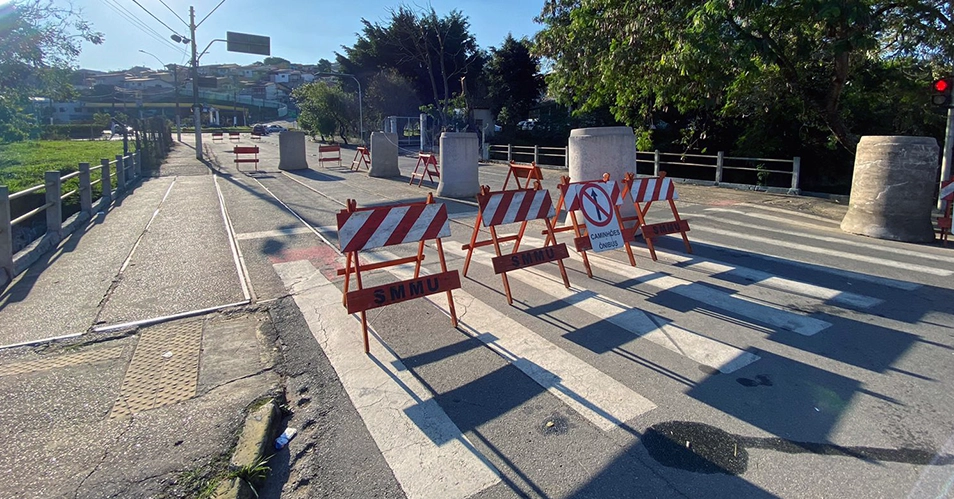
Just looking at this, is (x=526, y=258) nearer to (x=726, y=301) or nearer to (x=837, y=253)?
(x=726, y=301)

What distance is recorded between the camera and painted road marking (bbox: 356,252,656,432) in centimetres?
396

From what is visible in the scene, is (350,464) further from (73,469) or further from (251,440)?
(73,469)

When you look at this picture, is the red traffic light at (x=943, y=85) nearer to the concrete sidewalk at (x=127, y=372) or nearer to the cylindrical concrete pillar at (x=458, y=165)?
the cylindrical concrete pillar at (x=458, y=165)

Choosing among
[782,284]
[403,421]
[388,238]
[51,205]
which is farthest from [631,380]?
[51,205]

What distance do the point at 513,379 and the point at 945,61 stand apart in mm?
18103

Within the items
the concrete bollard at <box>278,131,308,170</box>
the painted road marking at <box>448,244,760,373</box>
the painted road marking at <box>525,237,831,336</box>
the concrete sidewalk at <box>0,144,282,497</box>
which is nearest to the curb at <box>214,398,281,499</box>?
the concrete sidewalk at <box>0,144,282,497</box>

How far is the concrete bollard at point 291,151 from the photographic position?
24.9 m

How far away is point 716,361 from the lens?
473 centimetres

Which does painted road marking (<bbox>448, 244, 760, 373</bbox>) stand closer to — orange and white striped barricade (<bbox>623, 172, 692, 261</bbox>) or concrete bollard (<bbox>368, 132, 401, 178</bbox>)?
orange and white striped barricade (<bbox>623, 172, 692, 261</bbox>)

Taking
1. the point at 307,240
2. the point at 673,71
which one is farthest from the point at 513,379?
the point at 673,71

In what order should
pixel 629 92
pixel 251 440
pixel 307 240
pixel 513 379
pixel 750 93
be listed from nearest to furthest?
pixel 251 440 < pixel 513 379 < pixel 307 240 < pixel 750 93 < pixel 629 92

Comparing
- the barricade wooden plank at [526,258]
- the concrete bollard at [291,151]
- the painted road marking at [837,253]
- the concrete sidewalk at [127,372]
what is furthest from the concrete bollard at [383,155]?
the barricade wooden plank at [526,258]

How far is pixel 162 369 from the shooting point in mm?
4715

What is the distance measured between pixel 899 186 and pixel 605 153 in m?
5.18
